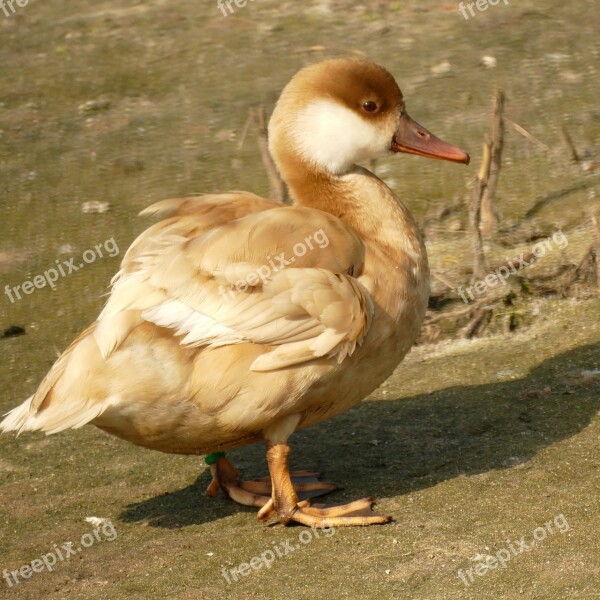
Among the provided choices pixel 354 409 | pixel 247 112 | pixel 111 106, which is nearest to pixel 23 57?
pixel 111 106

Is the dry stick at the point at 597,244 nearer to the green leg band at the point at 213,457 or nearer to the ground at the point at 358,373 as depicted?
the ground at the point at 358,373

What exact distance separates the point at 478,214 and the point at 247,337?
2318mm

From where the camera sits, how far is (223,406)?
4.20m

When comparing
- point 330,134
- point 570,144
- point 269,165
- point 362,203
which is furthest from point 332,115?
point 570,144

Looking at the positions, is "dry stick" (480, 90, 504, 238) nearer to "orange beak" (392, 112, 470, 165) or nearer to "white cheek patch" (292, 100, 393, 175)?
"orange beak" (392, 112, 470, 165)

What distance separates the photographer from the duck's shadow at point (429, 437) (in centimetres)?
468

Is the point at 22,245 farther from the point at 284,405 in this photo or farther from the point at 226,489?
the point at 284,405

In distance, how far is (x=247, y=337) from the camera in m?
4.18

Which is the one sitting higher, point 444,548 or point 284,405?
point 284,405

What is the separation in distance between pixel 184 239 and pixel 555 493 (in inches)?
68.0

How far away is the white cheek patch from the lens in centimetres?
466

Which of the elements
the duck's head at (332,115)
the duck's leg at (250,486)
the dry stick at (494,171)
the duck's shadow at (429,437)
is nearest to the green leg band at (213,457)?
the duck's leg at (250,486)

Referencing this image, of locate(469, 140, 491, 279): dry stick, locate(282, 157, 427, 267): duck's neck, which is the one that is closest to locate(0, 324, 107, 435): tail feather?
locate(282, 157, 427, 267): duck's neck

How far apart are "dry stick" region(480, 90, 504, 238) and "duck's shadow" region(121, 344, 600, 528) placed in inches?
46.3
